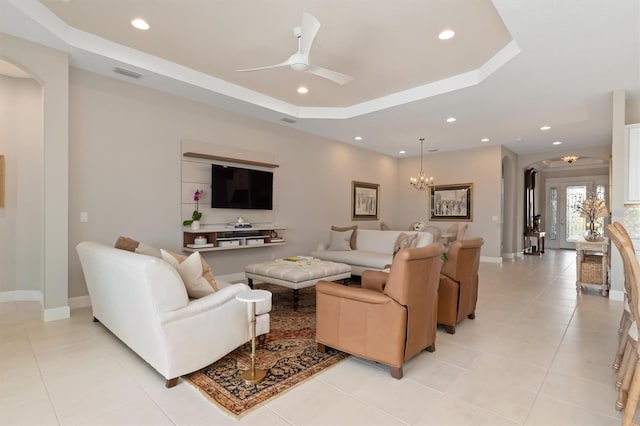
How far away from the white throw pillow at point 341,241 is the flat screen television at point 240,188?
1.41 m

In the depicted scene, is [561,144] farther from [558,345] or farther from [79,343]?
[79,343]

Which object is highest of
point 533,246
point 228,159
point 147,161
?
point 228,159

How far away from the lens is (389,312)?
2336 millimetres

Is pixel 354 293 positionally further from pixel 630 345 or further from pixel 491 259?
pixel 491 259

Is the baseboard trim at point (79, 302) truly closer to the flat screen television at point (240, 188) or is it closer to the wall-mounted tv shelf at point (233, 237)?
the wall-mounted tv shelf at point (233, 237)

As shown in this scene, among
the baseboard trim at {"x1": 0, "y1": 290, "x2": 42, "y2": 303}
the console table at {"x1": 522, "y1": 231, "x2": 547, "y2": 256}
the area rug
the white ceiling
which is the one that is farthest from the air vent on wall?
the console table at {"x1": 522, "y1": 231, "x2": 547, "y2": 256}

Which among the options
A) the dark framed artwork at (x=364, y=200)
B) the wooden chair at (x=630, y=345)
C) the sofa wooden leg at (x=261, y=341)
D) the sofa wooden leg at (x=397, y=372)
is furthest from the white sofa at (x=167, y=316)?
the dark framed artwork at (x=364, y=200)

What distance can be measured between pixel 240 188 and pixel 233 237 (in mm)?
844

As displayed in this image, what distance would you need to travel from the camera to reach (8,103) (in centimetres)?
438

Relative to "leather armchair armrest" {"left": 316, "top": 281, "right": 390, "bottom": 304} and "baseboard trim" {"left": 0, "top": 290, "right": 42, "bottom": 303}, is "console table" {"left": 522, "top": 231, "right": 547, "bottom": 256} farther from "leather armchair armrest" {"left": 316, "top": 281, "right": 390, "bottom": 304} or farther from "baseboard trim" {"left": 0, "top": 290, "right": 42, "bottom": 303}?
"baseboard trim" {"left": 0, "top": 290, "right": 42, "bottom": 303}

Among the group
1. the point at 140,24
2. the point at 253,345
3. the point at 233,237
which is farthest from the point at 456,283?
the point at 140,24

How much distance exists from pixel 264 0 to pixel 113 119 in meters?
2.68

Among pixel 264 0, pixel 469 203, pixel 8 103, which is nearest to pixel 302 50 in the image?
pixel 264 0

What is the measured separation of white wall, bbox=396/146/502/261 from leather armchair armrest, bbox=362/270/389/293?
6520mm
